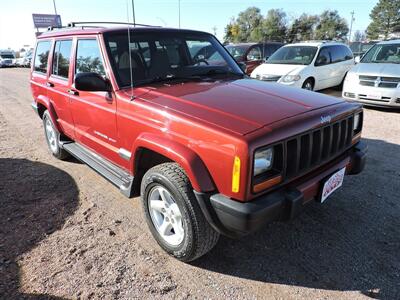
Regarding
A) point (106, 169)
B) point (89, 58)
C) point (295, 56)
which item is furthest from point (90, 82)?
point (295, 56)

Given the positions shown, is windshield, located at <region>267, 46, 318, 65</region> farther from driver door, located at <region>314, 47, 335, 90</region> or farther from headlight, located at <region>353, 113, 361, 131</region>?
headlight, located at <region>353, 113, 361, 131</region>

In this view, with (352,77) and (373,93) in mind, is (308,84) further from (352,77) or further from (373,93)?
(373,93)

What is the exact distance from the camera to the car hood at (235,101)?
234cm

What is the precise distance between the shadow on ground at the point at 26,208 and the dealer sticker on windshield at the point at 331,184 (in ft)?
7.61

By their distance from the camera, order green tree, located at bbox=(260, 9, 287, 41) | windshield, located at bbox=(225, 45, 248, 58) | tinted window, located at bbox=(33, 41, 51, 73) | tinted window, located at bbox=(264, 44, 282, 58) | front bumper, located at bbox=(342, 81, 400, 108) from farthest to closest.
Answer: green tree, located at bbox=(260, 9, 287, 41) < tinted window, located at bbox=(264, 44, 282, 58) < windshield, located at bbox=(225, 45, 248, 58) < front bumper, located at bbox=(342, 81, 400, 108) < tinted window, located at bbox=(33, 41, 51, 73)

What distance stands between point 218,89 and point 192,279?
67.6 inches

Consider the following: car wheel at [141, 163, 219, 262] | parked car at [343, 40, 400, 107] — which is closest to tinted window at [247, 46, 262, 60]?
parked car at [343, 40, 400, 107]

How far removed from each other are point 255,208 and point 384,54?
27.1 feet

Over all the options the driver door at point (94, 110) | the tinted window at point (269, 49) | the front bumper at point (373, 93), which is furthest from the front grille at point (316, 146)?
the tinted window at point (269, 49)

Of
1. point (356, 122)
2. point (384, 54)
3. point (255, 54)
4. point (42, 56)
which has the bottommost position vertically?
point (356, 122)

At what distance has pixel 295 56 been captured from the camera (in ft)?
31.4

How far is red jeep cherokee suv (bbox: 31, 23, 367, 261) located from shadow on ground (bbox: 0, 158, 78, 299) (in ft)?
1.90

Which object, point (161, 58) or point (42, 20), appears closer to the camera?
point (161, 58)

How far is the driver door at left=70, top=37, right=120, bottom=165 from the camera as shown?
10.7ft
